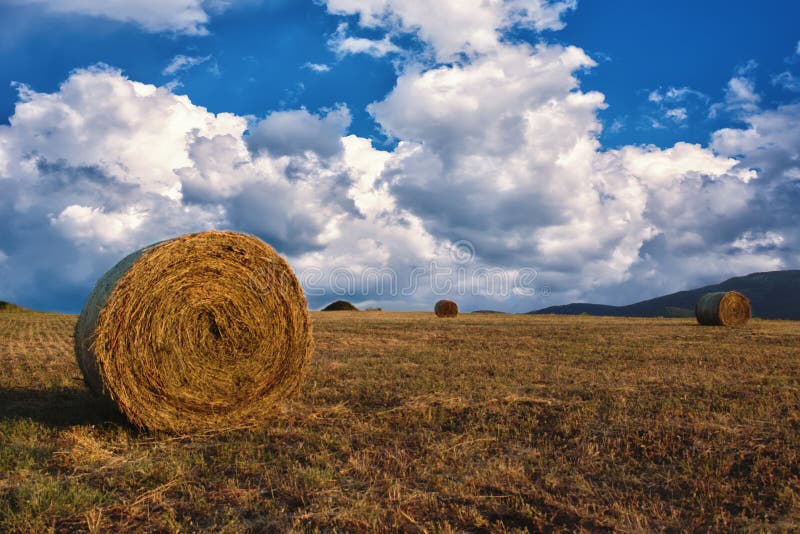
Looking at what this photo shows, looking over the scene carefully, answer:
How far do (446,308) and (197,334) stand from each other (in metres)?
29.7

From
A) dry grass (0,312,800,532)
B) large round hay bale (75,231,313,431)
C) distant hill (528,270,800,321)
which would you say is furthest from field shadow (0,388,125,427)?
distant hill (528,270,800,321)

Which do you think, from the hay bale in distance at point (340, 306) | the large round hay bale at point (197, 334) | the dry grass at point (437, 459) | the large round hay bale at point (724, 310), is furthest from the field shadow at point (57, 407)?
the hay bale in distance at point (340, 306)

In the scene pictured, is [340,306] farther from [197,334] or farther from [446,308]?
[197,334]

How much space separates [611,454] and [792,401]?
413cm

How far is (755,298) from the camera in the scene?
440 ft

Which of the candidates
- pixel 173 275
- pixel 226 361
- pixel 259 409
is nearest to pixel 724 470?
pixel 259 409

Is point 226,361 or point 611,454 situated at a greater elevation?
point 226,361

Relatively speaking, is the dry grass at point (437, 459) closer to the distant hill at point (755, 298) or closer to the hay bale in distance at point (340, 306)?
the hay bale in distance at point (340, 306)

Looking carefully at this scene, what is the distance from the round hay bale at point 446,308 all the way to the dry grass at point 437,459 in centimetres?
2612

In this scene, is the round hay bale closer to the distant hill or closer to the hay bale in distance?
the hay bale in distance

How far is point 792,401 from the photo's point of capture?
799 centimetres

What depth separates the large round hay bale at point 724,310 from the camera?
25562 millimetres

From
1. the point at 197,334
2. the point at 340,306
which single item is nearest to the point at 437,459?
the point at 197,334

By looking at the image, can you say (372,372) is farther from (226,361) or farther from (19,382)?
(19,382)
